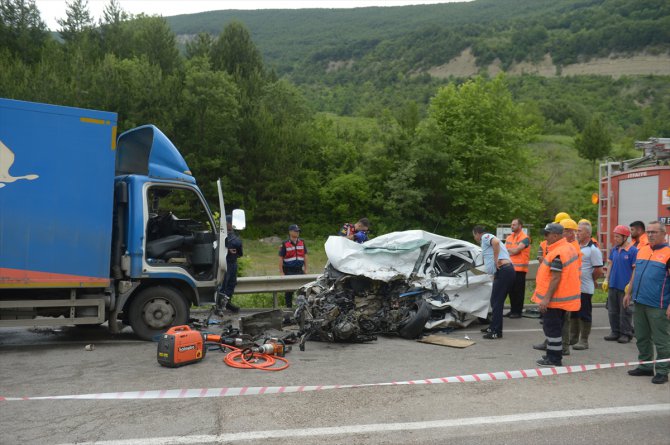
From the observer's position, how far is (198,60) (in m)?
39.0

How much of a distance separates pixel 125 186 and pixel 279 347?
3072 mm

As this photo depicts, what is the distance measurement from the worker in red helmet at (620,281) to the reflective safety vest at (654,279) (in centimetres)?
187

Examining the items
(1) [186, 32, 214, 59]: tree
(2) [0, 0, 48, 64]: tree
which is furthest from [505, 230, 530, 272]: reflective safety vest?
(1) [186, 32, 214, 59]: tree

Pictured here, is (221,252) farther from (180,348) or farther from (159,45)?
(159,45)

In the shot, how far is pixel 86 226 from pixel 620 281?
7.32 metres

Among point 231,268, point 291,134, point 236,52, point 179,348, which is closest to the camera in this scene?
point 179,348

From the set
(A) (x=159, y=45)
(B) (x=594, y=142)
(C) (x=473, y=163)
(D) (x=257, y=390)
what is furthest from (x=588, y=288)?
(A) (x=159, y=45)

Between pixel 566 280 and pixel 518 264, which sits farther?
pixel 518 264

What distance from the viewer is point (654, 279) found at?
6.47 metres

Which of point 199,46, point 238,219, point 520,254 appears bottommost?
Result: point 520,254

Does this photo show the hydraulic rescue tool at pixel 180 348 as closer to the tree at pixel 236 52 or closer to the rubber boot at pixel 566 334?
the rubber boot at pixel 566 334

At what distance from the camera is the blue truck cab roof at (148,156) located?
27.8 ft

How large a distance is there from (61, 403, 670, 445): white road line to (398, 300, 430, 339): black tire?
3176 mm

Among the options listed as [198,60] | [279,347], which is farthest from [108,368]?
[198,60]
